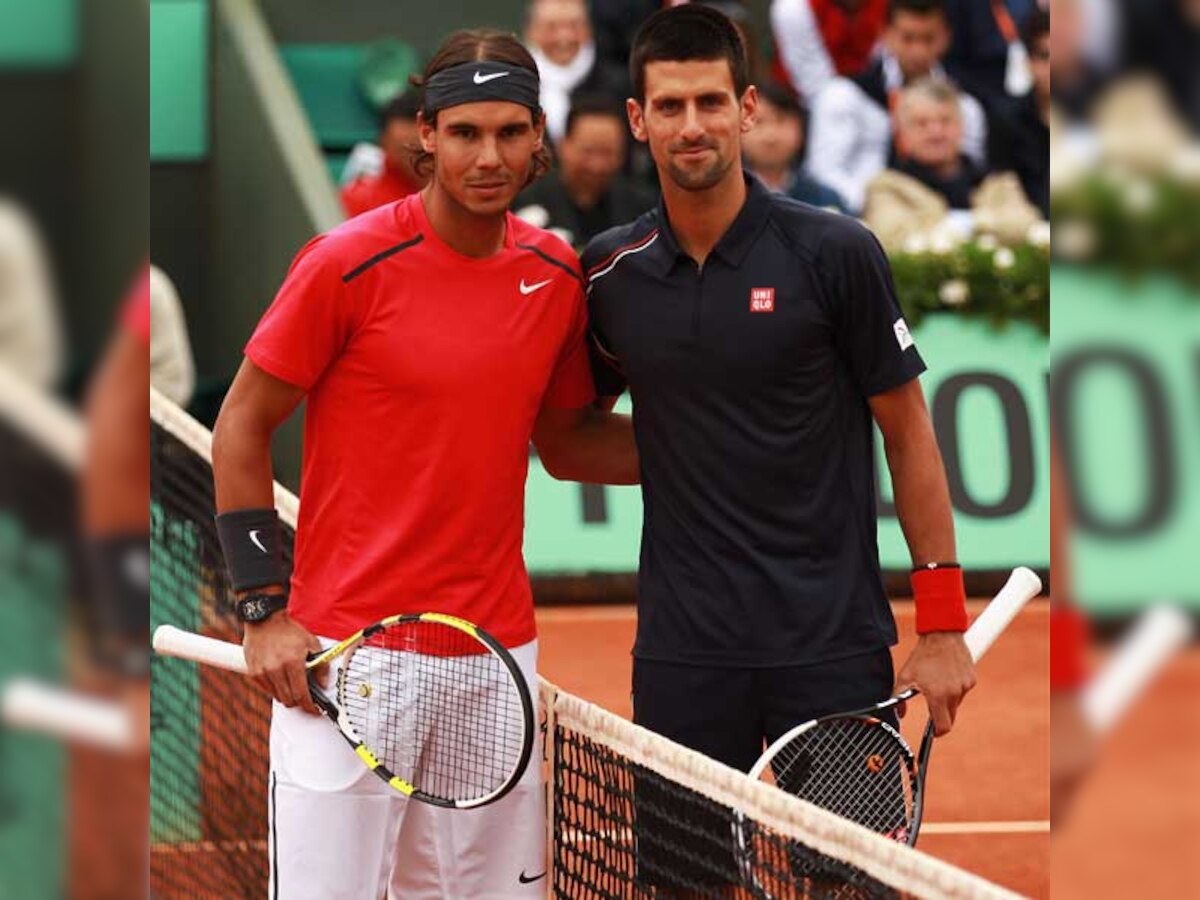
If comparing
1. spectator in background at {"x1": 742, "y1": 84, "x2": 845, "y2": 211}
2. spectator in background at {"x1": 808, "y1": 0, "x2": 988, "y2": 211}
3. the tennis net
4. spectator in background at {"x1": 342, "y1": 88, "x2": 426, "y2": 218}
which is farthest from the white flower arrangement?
the tennis net

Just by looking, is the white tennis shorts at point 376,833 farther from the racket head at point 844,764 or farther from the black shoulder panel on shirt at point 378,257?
the black shoulder panel on shirt at point 378,257

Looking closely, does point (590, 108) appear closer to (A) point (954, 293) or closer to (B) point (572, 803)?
(A) point (954, 293)

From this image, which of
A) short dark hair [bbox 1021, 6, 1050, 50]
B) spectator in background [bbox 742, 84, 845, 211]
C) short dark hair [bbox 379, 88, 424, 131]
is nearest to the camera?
short dark hair [bbox 379, 88, 424, 131]

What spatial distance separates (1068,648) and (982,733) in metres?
7.30

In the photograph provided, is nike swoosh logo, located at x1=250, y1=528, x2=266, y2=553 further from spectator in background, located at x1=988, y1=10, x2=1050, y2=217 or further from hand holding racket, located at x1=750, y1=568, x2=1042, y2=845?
spectator in background, located at x1=988, y1=10, x2=1050, y2=217

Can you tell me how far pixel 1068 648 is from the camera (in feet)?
2.06

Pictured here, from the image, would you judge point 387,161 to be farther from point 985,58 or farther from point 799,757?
point 799,757

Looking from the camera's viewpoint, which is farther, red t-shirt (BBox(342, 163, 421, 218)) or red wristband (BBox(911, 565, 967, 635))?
red t-shirt (BBox(342, 163, 421, 218))

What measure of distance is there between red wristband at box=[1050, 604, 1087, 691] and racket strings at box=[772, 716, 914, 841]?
2.70 m

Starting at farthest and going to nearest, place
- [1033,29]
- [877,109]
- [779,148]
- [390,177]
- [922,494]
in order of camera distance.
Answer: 1. [1033,29]
2. [877,109]
3. [779,148]
4. [390,177]
5. [922,494]

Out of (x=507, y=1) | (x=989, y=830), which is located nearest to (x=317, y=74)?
(x=507, y=1)

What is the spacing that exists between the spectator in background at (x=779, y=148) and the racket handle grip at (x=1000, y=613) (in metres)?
6.81

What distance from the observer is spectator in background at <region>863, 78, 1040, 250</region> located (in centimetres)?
981

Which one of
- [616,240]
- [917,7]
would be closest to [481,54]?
[616,240]
